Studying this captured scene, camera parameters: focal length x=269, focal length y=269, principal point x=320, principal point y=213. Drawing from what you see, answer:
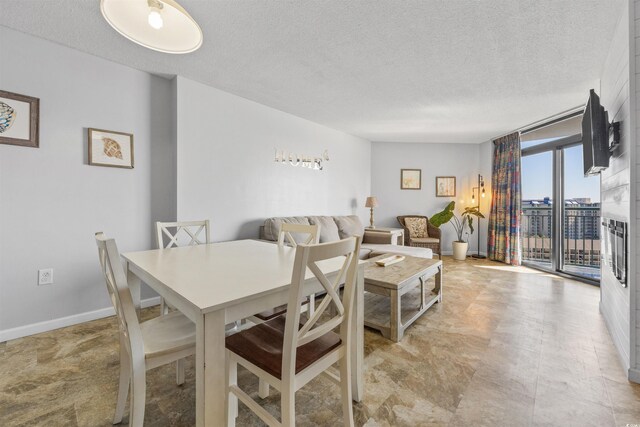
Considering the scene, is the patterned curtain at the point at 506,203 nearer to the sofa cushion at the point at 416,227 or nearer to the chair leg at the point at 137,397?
the sofa cushion at the point at 416,227

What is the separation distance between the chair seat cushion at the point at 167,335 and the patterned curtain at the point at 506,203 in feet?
17.2

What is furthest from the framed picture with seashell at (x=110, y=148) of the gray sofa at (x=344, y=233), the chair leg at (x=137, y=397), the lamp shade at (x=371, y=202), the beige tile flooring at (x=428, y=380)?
the lamp shade at (x=371, y=202)

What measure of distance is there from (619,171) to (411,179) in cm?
379

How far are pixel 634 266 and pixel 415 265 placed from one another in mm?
1474

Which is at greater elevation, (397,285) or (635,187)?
(635,187)

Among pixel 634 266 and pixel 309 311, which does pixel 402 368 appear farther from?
pixel 634 266

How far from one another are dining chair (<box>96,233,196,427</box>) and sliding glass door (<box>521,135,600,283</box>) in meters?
4.86

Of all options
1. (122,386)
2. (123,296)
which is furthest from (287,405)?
(122,386)

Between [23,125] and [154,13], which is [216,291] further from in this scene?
[23,125]

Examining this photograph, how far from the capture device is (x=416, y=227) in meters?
5.42

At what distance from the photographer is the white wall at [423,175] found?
5.66m

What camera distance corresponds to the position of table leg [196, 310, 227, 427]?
33.9 inches

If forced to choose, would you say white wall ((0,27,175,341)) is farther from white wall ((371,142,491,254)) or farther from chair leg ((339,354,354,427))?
white wall ((371,142,491,254))

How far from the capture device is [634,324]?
1666 mm
